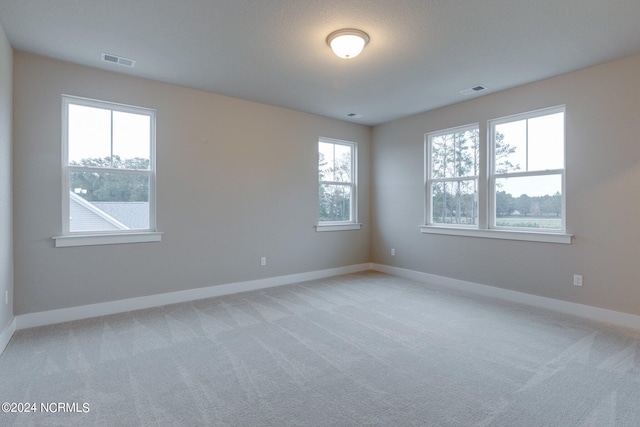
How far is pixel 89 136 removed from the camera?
362 cm

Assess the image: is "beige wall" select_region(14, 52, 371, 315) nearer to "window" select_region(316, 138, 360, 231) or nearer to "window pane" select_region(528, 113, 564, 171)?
"window" select_region(316, 138, 360, 231)

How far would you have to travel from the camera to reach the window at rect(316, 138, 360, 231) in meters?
5.63

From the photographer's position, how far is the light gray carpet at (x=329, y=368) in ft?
6.33

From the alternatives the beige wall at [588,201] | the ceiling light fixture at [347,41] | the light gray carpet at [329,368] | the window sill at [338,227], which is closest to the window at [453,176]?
the beige wall at [588,201]

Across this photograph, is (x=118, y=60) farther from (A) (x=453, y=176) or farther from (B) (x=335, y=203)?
(A) (x=453, y=176)

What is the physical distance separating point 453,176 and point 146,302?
455cm

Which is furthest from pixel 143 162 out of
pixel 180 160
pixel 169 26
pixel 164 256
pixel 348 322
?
pixel 348 322

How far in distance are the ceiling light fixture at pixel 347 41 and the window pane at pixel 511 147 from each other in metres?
2.54

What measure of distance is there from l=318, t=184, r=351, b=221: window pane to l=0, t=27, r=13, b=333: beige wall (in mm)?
3863

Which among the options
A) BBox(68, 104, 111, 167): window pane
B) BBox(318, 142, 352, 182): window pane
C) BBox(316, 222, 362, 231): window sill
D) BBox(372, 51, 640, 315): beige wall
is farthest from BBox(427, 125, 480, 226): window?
BBox(68, 104, 111, 167): window pane

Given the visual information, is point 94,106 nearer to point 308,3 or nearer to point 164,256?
point 164,256

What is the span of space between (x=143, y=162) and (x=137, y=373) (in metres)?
2.50

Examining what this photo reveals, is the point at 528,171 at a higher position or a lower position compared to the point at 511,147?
lower

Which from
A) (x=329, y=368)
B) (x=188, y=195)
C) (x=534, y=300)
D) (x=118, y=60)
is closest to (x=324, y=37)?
(x=118, y=60)
